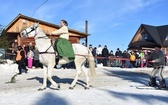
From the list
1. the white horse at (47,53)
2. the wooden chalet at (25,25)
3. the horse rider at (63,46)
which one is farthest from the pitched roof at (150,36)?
the horse rider at (63,46)

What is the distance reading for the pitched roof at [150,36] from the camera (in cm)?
6307

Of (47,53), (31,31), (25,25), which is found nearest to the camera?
(47,53)

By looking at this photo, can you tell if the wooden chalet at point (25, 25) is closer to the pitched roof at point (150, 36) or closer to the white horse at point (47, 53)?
the white horse at point (47, 53)

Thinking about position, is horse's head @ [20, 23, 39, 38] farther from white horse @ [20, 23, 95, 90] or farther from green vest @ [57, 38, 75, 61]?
green vest @ [57, 38, 75, 61]

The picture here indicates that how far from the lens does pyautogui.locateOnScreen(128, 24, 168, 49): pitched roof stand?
63.1m

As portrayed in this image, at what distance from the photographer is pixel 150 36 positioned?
213 feet

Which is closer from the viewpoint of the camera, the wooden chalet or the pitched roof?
the wooden chalet

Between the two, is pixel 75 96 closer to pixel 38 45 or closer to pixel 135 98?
pixel 135 98

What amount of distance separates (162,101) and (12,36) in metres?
27.4

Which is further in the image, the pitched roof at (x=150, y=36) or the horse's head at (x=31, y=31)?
the pitched roof at (x=150, y=36)

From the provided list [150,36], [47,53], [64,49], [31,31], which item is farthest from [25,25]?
[150,36]

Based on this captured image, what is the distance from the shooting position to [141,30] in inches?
2699

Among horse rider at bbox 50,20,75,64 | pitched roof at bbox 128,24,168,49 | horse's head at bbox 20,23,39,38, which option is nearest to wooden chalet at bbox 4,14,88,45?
horse's head at bbox 20,23,39,38

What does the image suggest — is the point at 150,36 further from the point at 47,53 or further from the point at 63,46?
the point at 47,53
